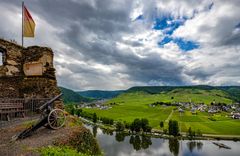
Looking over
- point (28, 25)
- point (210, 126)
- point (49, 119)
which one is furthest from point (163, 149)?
point (49, 119)

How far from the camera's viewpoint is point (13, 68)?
25.2m

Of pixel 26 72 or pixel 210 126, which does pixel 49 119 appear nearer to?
pixel 26 72

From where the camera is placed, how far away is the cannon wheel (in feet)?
52.1

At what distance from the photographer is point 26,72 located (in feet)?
82.6

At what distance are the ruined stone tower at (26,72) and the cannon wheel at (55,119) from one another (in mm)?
6036

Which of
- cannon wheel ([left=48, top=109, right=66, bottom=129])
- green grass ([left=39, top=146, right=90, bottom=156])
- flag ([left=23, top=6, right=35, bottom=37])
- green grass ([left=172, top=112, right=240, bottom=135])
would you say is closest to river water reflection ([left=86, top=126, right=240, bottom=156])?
green grass ([left=172, top=112, right=240, bottom=135])

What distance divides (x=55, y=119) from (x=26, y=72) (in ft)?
36.0

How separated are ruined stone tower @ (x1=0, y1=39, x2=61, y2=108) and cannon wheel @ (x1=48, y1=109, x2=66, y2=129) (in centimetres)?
604

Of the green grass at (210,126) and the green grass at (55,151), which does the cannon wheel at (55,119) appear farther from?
the green grass at (210,126)

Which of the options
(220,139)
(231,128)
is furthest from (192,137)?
(231,128)

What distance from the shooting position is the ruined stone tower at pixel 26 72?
74.9 ft

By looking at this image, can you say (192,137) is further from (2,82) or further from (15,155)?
(15,155)

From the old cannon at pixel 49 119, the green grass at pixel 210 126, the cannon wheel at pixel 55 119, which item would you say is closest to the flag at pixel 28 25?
the old cannon at pixel 49 119

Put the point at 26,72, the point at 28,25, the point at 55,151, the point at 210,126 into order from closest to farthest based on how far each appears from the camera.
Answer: the point at 55,151
the point at 26,72
the point at 28,25
the point at 210,126
